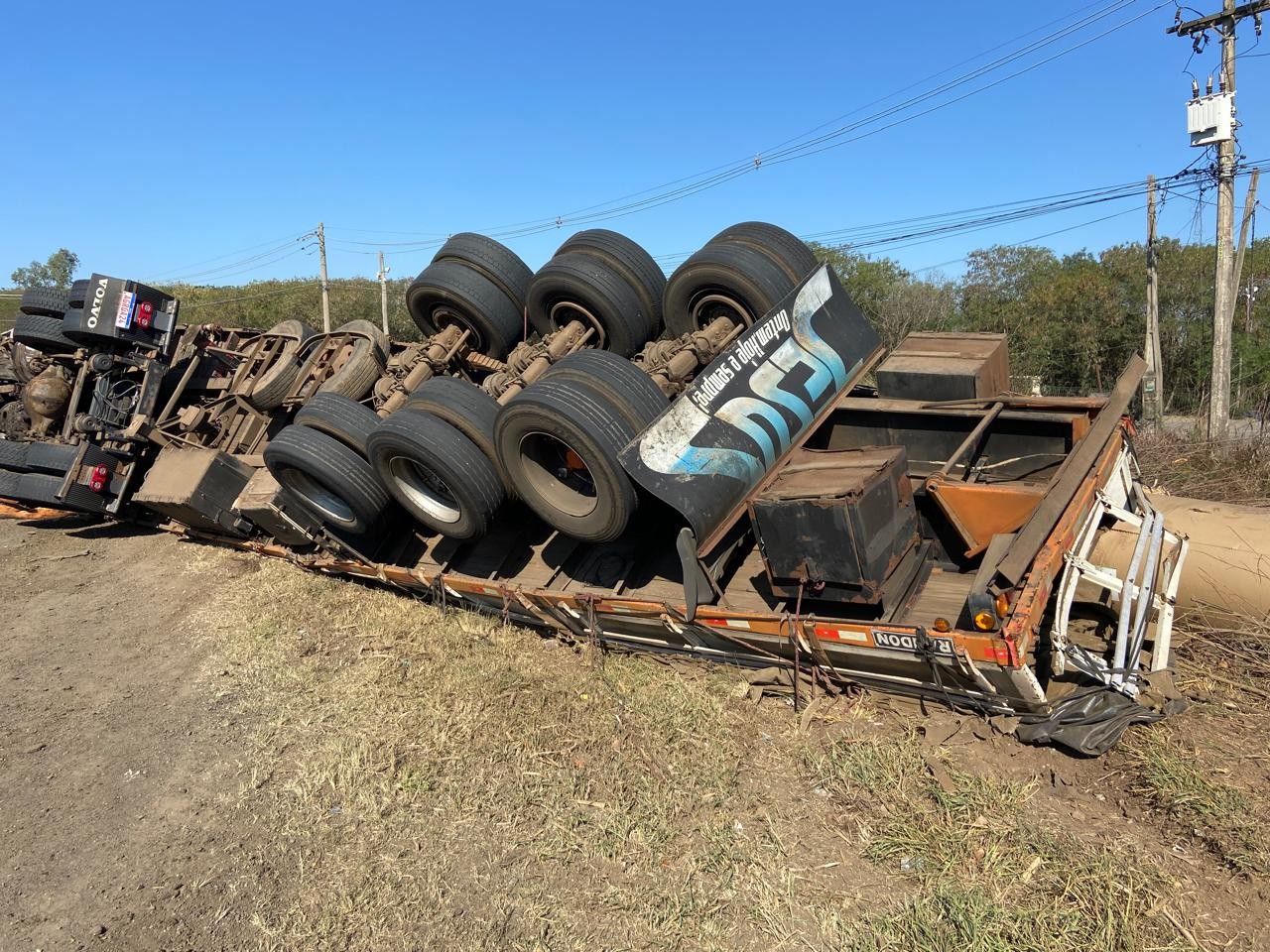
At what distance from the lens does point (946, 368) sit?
5.35 metres

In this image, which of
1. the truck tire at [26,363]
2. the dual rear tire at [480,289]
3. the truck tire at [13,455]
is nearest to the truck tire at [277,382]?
the dual rear tire at [480,289]

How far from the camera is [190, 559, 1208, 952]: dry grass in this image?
9.45 feet

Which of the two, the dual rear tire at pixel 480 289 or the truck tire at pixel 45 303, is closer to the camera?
the dual rear tire at pixel 480 289

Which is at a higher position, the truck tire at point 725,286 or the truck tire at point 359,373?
the truck tire at point 725,286

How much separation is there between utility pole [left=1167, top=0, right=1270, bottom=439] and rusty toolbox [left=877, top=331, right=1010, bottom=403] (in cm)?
816

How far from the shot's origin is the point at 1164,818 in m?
3.24

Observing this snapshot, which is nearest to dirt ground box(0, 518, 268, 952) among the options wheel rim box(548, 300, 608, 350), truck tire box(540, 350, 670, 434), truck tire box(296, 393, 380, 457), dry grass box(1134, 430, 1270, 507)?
truck tire box(296, 393, 380, 457)

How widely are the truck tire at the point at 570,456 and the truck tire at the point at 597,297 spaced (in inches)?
67.8

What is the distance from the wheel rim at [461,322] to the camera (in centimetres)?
709

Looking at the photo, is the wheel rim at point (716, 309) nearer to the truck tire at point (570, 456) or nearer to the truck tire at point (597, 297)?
the truck tire at point (597, 297)

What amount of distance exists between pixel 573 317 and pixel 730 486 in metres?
2.83

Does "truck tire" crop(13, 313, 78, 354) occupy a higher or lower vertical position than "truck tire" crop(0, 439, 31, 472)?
higher

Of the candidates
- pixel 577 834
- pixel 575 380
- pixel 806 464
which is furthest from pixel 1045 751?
pixel 575 380

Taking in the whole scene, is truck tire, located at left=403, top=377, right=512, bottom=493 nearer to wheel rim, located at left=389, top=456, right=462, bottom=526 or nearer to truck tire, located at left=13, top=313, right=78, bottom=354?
wheel rim, located at left=389, top=456, right=462, bottom=526
